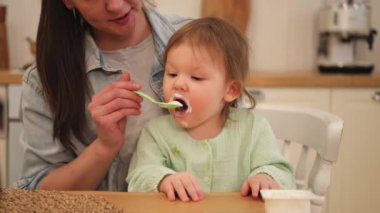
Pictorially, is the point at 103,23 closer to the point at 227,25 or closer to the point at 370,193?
the point at 227,25

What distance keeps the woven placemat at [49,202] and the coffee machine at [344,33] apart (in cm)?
207

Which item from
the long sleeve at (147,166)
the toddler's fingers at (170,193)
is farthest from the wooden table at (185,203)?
the long sleeve at (147,166)

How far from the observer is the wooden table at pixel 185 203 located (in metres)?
0.74

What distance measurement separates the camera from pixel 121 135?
1.08 m

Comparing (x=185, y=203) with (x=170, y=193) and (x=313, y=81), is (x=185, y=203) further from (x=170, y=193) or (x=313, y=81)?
(x=313, y=81)

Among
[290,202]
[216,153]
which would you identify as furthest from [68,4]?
[290,202]

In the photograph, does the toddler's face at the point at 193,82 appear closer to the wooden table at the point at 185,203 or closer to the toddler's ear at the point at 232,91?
the toddler's ear at the point at 232,91

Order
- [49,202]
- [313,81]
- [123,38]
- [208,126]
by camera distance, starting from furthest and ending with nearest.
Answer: [313,81] → [123,38] → [208,126] → [49,202]

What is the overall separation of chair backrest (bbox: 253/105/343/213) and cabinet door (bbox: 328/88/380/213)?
115 centimetres

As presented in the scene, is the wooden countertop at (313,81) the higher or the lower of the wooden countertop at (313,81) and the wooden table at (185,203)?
the higher

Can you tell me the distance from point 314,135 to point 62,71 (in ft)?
2.00

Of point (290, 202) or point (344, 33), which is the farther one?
point (344, 33)

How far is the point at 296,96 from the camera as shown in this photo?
235 cm

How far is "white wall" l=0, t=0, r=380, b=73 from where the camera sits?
2.84m
